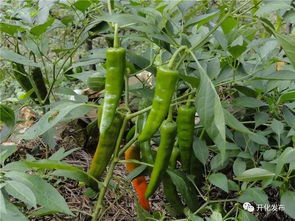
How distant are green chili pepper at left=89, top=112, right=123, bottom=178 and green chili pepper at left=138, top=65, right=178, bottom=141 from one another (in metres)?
0.09

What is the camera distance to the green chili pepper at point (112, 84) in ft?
3.25

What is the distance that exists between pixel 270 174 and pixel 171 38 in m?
0.39

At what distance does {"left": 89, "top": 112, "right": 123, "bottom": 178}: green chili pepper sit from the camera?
1.07 metres

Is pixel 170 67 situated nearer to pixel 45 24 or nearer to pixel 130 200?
pixel 45 24

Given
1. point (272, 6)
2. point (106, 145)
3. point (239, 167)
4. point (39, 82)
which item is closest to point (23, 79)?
point (39, 82)

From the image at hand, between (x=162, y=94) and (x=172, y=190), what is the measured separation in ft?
1.23

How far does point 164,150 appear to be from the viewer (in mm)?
1083

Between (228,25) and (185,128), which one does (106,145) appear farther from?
(228,25)

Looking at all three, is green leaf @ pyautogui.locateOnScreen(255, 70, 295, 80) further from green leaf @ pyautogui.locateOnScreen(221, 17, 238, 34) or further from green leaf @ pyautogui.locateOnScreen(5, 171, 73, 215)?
green leaf @ pyautogui.locateOnScreen(5, 171, 73, 215)

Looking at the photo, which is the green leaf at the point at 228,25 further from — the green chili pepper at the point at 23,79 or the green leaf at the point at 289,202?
the green chili pepper at the point at 23,79

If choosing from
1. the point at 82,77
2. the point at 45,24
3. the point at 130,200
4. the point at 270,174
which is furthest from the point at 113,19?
the point at 130,200

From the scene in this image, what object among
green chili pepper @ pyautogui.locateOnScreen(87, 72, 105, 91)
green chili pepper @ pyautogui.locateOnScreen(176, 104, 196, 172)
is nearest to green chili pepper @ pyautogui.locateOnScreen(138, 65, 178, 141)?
green chili pepper @ pyautogui.locateOnScreen(176, 104, 196, 172)

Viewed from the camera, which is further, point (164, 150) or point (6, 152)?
point (164, 150)

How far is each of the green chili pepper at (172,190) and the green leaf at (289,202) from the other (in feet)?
0.93
